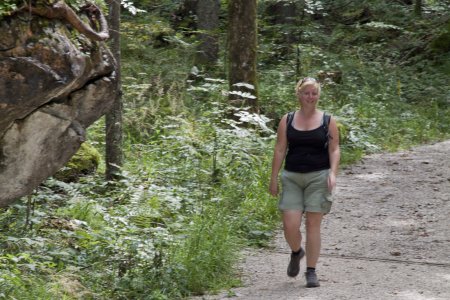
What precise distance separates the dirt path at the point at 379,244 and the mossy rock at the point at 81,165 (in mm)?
3381

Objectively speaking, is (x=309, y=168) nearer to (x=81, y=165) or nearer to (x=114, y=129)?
(x=114, y=129)

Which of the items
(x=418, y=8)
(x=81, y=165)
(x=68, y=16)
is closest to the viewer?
(x=68, y=16)

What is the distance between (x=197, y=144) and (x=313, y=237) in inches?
187

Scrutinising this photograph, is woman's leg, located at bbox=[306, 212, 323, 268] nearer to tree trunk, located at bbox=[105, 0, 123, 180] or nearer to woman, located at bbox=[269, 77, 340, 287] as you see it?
woman, located at bbox=[269, 77, 340, 287]

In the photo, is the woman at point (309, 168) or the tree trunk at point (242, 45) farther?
the tree trunk at point (242, 45)

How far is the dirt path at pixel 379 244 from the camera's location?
7031mm

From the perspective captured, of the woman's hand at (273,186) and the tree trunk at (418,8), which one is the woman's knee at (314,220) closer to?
the woman's hand at (273,186)

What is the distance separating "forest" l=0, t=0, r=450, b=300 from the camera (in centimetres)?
707

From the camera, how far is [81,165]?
11.3 metres

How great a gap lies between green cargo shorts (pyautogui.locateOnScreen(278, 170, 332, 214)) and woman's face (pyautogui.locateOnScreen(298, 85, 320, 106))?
2.13 ft

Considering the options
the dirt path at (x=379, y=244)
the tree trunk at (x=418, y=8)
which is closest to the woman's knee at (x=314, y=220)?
the dirt path at (x=379, y=244)

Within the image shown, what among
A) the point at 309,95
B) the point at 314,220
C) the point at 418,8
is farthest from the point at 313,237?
the point at 418,8

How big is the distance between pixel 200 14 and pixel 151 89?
619 centimetres

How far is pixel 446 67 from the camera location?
20.9m
